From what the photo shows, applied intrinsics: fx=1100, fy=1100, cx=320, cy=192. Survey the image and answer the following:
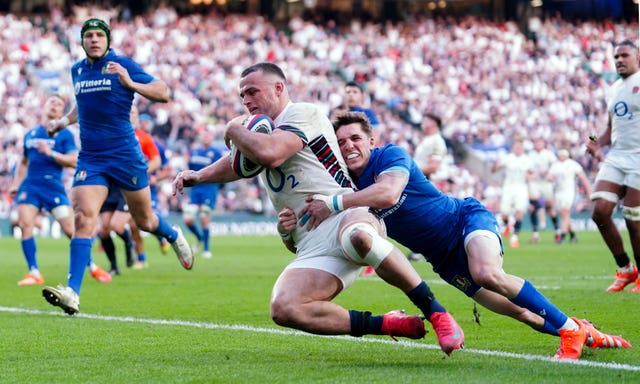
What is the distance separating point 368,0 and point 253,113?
44.2m

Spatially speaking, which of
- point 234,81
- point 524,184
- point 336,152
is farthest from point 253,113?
point 234,81

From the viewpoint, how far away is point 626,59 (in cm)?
1110

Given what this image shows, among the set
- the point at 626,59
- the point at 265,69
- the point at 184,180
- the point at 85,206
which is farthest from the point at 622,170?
the point at 184,180

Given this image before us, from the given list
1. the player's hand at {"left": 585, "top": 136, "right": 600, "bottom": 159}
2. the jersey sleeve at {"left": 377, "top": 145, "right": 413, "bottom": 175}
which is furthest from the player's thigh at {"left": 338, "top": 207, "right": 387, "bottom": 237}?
the player's hand at {"left": 585, "top": 136, "right": 600, "bottom": 159}

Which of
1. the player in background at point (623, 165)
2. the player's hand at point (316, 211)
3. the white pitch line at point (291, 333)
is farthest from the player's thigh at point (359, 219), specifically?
the player in background at point (623, 165)

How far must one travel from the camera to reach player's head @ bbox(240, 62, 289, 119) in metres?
6.67

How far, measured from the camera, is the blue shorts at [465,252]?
689 centimetres

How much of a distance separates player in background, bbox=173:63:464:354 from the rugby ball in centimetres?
6

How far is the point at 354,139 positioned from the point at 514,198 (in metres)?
20.4

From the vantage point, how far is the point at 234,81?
39.4 m

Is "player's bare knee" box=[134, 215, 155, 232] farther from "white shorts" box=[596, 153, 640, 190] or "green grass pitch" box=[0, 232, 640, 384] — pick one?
"white shorts" box=[596, 153, 640, 190]

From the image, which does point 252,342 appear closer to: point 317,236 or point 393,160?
point 317,236

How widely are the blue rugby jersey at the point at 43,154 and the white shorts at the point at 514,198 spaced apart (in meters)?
14.4

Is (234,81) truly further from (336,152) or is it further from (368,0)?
(336,152)
